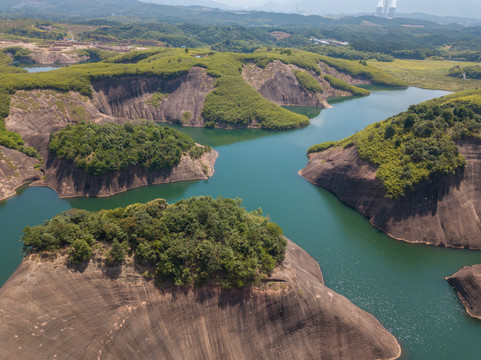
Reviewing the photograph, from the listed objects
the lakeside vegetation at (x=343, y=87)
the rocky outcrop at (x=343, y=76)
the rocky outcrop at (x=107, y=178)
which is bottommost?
the rocky outcrop at (x=107, y=178)

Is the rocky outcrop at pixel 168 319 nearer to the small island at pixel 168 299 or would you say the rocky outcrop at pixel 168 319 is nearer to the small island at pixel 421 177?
the small island at pixel 168 299

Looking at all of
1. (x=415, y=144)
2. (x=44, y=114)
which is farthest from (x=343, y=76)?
(x=44, y=114)

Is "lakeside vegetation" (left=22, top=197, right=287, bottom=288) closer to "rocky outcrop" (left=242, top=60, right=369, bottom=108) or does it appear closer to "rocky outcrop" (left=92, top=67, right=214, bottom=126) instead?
"rocky outcrop" (left=92, top=67, right=214, bottom=126)

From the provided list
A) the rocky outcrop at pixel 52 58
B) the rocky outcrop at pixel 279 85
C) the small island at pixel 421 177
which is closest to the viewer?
the small island at pixel 421 177

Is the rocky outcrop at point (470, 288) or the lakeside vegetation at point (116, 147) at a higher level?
the lakeside vegetation at point (116, 147)

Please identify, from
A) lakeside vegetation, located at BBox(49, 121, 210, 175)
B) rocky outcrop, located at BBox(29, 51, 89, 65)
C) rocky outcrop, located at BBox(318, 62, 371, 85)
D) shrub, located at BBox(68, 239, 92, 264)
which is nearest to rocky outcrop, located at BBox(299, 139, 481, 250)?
lakeside vegetation, located at BBox(49, 121, 210, 175)

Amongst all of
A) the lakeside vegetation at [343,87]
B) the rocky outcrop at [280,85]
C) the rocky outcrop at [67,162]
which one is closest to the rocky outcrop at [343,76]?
the lakeside vegetation at [343,87]
